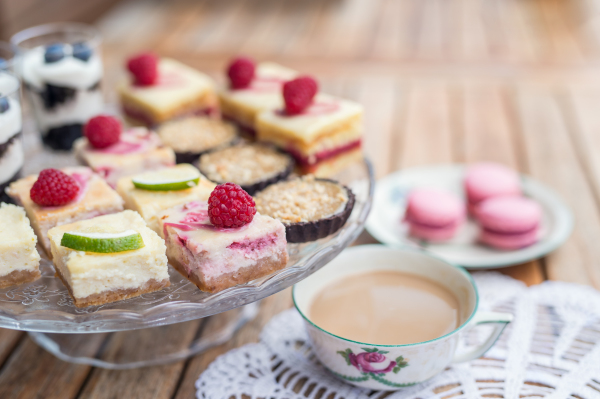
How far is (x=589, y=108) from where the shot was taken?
279 cm

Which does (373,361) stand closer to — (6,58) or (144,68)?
(144,68)

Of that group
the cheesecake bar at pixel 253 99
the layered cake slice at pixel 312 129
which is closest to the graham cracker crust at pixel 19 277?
the layered cake slice at pixel 312 129

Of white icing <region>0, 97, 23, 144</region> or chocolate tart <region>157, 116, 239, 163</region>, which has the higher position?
white icing <region>0, 97, 23, 144</region>

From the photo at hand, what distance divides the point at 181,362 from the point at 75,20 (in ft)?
11.7

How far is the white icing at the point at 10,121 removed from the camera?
1.59 m

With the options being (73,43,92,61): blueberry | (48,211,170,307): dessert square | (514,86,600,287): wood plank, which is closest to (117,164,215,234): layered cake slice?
(48,211,170,307): dessert square

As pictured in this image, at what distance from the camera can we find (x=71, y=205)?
57.6 inches

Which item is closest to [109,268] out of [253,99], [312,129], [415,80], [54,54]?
[312,129]

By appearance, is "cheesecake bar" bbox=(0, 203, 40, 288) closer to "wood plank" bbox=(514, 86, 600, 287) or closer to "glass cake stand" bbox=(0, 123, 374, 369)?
"glass cake stand" bbox=(0, 123, 374, 369)

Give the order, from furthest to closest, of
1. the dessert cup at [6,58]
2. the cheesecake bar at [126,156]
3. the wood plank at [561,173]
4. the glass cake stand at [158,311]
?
1. the dessert cup at [6,58]
2. the wood plank at [561,173]
3. the cheesecake bar at [126,156]
4. the glass cake stand at [158,311]

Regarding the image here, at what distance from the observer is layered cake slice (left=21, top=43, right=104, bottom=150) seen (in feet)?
6.73

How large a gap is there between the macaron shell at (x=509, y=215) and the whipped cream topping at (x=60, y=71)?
1446 millimetres

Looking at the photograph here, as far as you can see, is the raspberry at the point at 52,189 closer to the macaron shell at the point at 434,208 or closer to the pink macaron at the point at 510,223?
the macaron shell at the point at 434,208

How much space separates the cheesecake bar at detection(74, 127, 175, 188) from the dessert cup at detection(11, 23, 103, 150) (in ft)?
1.05
